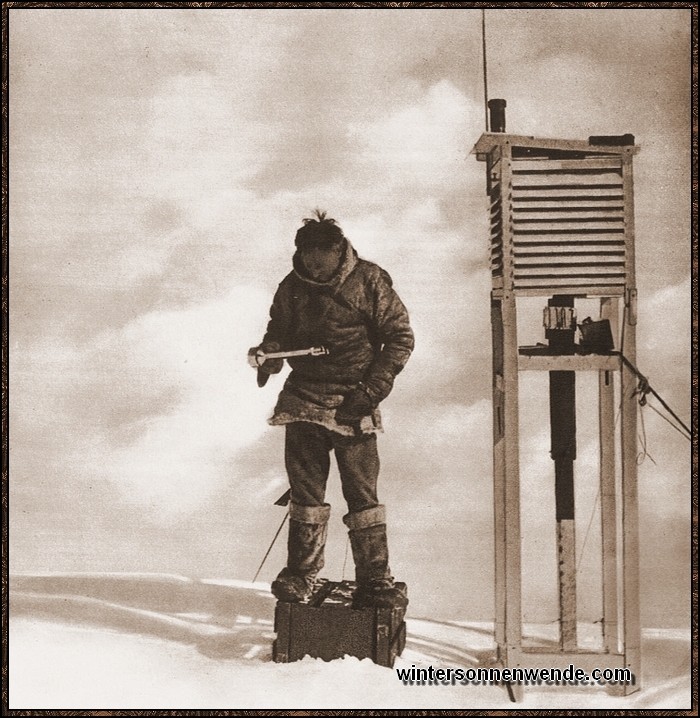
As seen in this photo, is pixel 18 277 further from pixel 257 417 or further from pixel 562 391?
pixel 562 391

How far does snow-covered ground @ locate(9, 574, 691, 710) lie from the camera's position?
117 inches

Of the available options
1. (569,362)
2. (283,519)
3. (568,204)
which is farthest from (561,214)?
(283,519)

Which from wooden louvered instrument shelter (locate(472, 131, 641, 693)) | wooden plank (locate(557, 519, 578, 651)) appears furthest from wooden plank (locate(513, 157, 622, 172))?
wooden plank (locate(557, 519, 578, 651))

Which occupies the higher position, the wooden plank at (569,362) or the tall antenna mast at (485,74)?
the tall antenna mast at (485,74)

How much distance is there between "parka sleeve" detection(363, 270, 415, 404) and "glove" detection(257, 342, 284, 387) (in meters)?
0.28

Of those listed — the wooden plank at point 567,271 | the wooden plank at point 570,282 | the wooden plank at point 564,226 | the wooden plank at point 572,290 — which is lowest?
the wooden plank at point 572,290

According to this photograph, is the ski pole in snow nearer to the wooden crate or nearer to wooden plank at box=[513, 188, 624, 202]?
the wooden crate

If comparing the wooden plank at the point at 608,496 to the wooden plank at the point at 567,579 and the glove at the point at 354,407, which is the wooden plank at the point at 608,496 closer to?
the wooden plank at the point at 567,579

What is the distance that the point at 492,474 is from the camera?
10.3 feet

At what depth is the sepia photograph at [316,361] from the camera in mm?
3029

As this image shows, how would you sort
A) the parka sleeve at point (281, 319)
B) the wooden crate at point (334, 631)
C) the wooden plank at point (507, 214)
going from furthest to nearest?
the parka sleeve at point (281, 319) → the wooden crate at point (334, 631) → the wooden plank at point (507, 214)

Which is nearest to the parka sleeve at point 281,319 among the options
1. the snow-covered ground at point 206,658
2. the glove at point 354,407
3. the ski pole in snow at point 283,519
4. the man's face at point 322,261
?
the man's face at point 322,261

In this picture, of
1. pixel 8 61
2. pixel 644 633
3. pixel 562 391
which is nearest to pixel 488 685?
pixel 644 633

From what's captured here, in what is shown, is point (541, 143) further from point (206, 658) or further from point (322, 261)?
point (206, 658)
